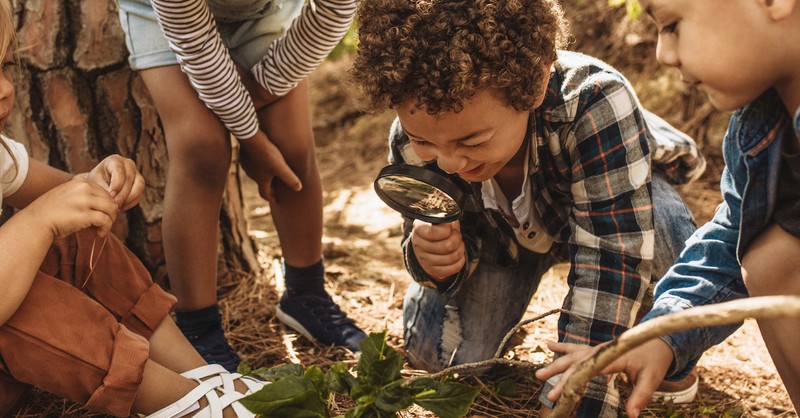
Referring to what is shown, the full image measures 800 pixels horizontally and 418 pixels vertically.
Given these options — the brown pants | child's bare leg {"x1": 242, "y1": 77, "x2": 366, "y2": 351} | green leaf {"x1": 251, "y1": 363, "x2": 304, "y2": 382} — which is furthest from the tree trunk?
green leaf {"x1": 251, "y1": 363, "x2": 304, "y2": 382}

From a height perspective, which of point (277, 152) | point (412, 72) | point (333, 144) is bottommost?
point (333, 144)

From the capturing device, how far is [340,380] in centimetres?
157

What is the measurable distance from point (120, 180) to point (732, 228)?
1514 millimetres

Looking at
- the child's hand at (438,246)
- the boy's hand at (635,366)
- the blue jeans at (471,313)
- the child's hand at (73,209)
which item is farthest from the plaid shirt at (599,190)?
the child's hand at (73,209)

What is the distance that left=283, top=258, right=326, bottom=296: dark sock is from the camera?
8.35ft

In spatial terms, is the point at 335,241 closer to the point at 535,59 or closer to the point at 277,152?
the point at 277,152

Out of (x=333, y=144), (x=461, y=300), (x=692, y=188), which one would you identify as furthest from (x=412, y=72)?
(x=333, y=144)

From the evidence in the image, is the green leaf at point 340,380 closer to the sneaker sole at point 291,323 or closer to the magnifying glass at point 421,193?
the magnifying glass at point 421,193

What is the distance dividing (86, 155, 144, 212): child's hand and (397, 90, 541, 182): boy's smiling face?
0.72 meters

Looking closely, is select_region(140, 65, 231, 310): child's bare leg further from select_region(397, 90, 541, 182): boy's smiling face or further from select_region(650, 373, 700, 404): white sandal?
select_region(650, 373, 700, 404): white sandal

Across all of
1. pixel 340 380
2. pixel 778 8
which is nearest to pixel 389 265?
pixel 340 380

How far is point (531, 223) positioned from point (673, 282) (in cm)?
52

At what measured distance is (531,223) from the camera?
2.16 meters

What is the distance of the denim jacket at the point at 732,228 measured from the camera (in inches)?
58.1
